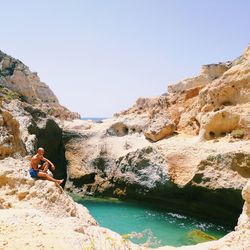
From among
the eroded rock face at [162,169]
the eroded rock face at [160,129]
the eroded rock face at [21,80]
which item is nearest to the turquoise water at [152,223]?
the eroded rock face at [162,169]

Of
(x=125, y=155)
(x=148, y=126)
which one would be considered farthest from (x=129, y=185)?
(x=148, y=126)

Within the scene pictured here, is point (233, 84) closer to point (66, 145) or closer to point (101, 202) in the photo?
point (101, 202)

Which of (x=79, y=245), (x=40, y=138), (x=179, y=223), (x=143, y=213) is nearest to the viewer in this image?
(x=79, y=245)

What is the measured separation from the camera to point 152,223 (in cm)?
2212

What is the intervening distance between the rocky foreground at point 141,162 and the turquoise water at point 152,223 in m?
1.34

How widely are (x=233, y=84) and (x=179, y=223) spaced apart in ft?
31.3

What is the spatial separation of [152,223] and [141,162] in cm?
574

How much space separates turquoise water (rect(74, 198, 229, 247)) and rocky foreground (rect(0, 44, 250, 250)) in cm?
134

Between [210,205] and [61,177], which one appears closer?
[210,205]

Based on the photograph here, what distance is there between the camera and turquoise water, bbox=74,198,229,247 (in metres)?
18.9

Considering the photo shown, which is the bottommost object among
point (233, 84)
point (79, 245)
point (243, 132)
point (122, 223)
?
point (122, 223)

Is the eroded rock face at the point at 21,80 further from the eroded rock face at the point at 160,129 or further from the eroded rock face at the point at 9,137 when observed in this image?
the eroded rock face at the point at 9,137

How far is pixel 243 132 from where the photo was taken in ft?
76.0

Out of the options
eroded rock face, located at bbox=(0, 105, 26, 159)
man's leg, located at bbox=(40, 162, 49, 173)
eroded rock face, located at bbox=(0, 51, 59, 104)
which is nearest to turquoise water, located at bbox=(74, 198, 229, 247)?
man's leg, located at bbox=(40, 162, 49, 173)
